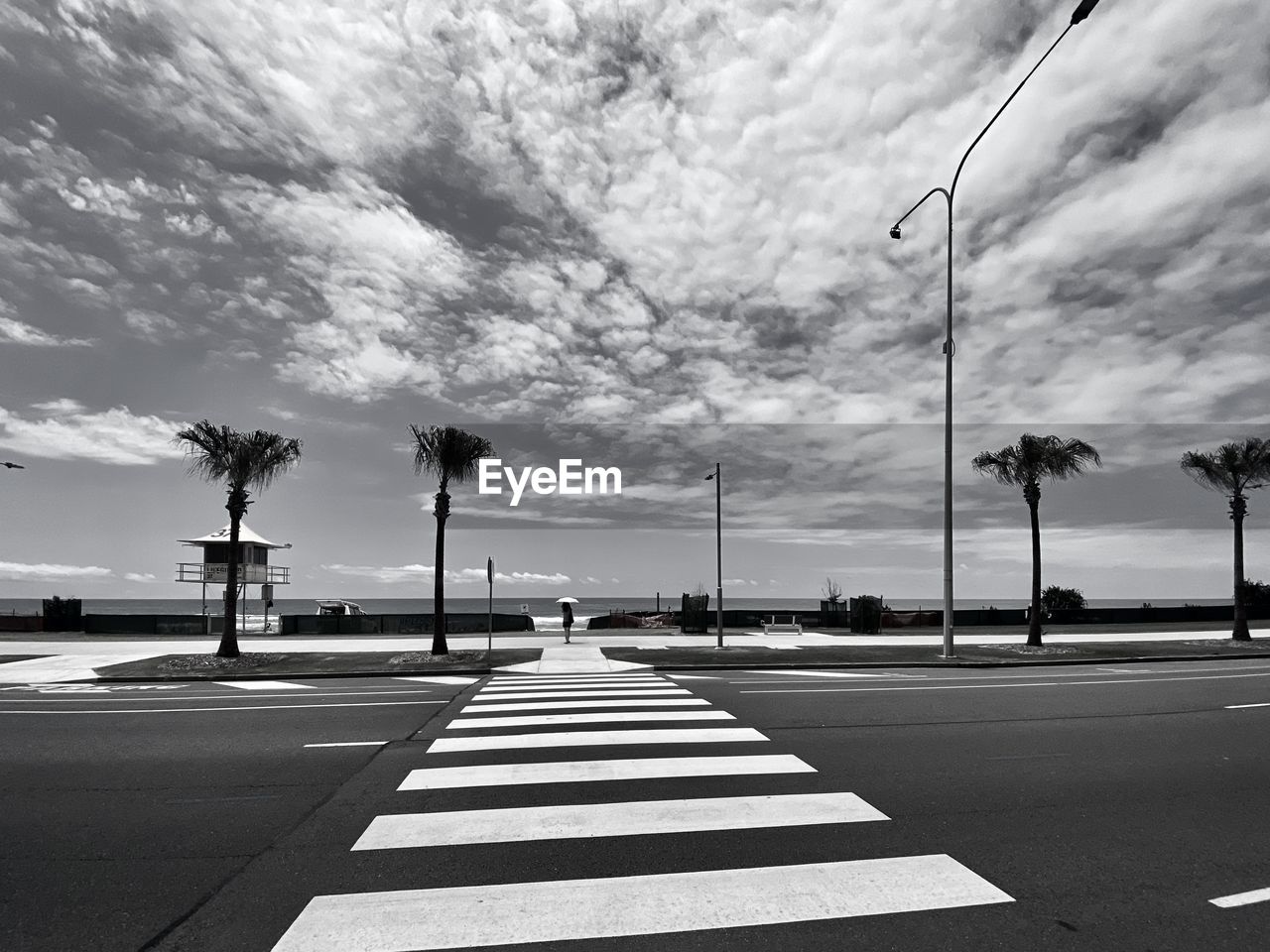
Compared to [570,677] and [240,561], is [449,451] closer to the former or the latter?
[570,677]

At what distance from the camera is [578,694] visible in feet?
41.6

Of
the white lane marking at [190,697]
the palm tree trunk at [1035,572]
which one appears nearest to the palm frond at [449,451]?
the white lane marking at [190,697]

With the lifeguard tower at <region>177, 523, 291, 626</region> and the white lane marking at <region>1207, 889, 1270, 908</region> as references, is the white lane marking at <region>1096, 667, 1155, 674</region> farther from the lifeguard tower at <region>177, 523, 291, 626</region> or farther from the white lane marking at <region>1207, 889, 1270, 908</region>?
the lifeguard tower at <region>177, 523, 291, 626</region>

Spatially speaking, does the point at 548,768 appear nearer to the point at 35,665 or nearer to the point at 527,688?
the point at 527,688

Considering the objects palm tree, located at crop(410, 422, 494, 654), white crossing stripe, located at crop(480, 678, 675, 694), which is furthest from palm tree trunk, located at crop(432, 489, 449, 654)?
white crossing stripe, located at crop(480, 678, 675, 694)

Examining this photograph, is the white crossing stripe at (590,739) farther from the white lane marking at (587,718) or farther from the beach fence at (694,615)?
the beach fence at (694,615)

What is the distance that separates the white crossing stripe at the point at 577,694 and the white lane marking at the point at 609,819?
20.9ft

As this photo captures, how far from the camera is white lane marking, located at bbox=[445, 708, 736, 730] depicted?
9.86 meters

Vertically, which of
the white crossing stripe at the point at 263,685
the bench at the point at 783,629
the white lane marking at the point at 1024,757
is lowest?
the bench at the point at 783,629

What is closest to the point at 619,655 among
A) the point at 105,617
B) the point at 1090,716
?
the point at 1090,716

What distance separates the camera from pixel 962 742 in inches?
342

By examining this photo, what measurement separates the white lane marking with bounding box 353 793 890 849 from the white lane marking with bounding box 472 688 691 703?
6.35 metres

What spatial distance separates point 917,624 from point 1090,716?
27.7 m

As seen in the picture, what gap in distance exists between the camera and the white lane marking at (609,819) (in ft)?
18.0
